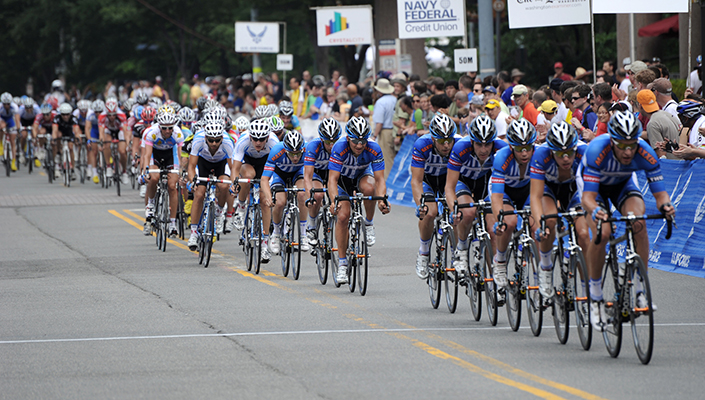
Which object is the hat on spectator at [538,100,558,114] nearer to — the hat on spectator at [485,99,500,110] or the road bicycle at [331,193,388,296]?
the hat on spectator at [485,99,500,110]

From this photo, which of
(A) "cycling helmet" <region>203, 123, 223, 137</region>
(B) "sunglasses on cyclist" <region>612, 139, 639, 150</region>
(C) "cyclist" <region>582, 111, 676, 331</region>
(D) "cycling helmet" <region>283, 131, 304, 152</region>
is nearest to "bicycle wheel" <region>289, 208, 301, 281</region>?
(D) "cycling helmet" <region>283, 131, 304, 152</region>

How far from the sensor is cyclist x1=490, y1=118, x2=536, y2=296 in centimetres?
928

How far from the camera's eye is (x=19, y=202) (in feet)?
81.0

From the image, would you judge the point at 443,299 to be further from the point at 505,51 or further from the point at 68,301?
the point at 505,51

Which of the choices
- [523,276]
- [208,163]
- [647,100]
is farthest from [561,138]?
[208,163]

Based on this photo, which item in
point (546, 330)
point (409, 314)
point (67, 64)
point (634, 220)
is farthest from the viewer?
point (67, 64)

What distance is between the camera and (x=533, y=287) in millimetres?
8984

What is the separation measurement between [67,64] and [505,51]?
32.3m

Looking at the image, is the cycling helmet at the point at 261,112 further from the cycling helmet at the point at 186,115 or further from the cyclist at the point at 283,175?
the cycling helmet at the point at 186,115

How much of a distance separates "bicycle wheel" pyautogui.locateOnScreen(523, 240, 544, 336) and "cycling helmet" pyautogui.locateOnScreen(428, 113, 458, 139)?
1846 millimetres

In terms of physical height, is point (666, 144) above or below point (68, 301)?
above

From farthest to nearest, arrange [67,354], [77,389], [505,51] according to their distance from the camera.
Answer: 1. [505,51]
2. [67,354]
3. [77,389]

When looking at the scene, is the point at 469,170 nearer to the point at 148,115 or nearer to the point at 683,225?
the point at 683,225

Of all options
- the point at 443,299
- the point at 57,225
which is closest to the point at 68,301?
the point at 443,299
